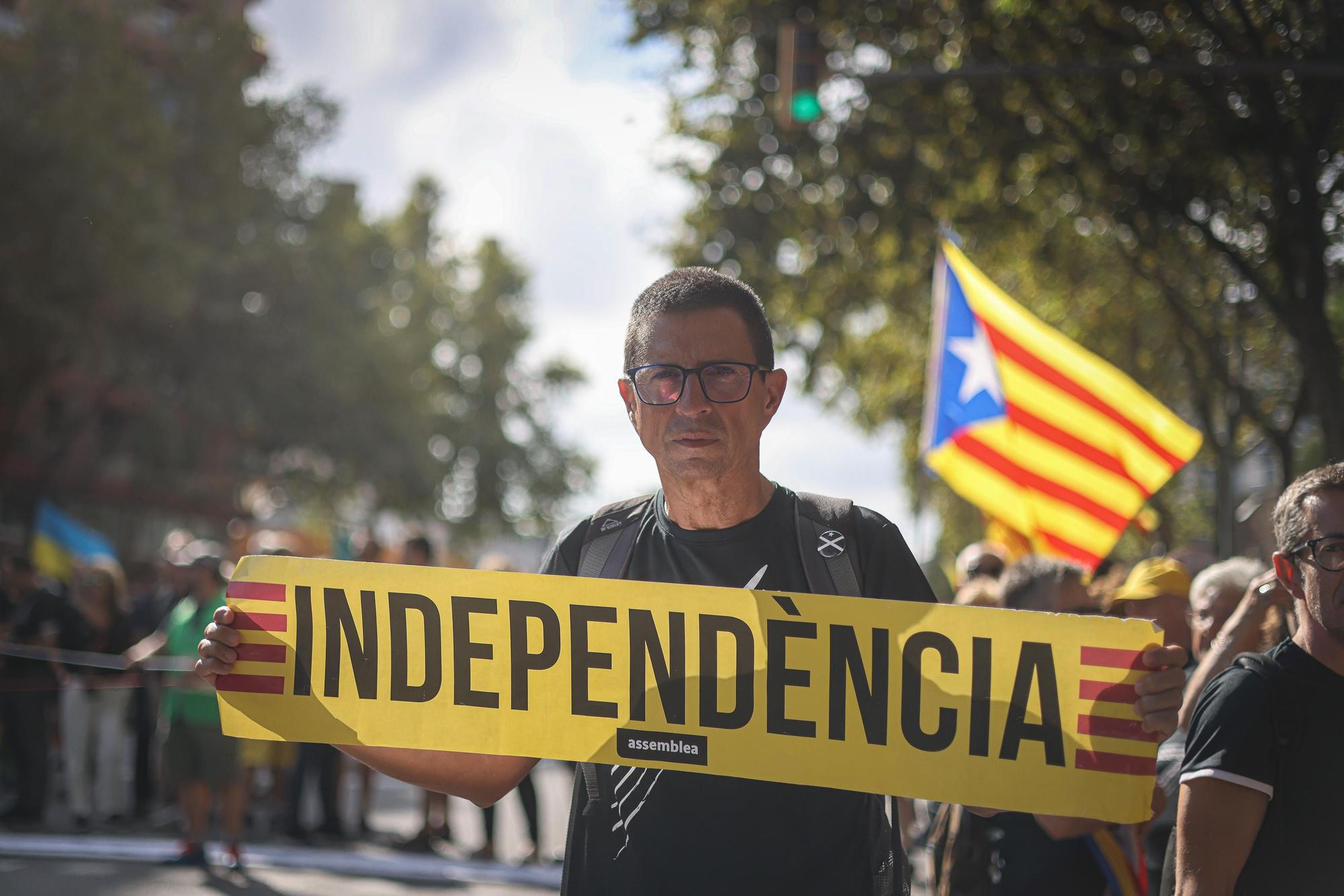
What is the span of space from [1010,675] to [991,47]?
1163 centimetres

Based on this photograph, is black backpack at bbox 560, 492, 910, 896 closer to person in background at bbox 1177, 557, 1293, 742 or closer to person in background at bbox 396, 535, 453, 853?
person in background at bbox 1177, 557, 1293, 742

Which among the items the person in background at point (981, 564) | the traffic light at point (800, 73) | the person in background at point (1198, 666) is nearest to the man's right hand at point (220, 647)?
the person in background at point (1198, 666)

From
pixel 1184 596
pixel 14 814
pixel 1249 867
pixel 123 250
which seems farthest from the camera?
pixel 123 250

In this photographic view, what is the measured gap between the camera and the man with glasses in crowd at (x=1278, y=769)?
245cm

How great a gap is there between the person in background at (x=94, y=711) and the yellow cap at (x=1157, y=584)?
868 cm

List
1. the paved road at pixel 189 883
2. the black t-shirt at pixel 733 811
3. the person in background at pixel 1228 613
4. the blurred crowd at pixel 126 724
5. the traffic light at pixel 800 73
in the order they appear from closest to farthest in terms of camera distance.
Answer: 1. the black t-shirt at pixel 733 811
2. the person in background at pixel 1228 613
3. the paved road at pixel 189 883
4. the blurred crowd at pixel 126 724
5. the traffic light at pixel 800 73

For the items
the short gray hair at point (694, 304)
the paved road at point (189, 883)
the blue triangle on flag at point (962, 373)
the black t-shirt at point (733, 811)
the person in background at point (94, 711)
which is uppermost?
the blue triangle on flag at point (962, 373)

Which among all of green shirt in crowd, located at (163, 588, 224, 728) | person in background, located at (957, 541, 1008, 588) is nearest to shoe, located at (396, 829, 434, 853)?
green shirt in crowd, located at (163, 588, 224, 728)

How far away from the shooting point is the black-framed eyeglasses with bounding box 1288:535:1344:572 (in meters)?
2.53

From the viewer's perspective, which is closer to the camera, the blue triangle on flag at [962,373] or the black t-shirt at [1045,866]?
the black t-shirt at [1045,866]

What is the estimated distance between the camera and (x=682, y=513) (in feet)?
8.62

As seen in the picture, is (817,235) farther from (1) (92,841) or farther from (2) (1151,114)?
(1) (92,841)

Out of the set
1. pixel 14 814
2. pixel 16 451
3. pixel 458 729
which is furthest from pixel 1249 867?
pixel 16 451

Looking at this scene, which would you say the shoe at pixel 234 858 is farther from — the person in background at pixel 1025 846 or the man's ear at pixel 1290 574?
the man's ear at pixel 1290 574
